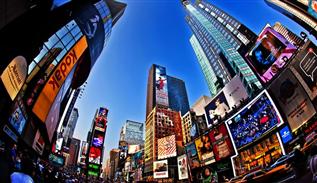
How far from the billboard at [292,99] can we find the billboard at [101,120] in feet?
148

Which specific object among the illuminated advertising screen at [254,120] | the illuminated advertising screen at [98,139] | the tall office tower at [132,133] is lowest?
the illuminated advertising screen at [254,120]

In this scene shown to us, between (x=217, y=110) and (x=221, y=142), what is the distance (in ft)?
26.0

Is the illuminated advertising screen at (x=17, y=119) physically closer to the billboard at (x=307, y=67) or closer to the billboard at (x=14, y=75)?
the billboard at (x=14, y=75)

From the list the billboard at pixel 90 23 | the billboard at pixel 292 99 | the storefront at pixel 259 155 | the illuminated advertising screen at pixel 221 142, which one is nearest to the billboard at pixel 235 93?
the illuminated advertising screen at pixel 221 142

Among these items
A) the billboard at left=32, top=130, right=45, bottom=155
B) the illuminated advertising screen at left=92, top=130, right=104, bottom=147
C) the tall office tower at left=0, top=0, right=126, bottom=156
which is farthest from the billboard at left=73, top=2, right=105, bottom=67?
the illuminated advertising screen at left=92, top=130, right=104, bottom=147

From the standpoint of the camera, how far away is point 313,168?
451 centimetres

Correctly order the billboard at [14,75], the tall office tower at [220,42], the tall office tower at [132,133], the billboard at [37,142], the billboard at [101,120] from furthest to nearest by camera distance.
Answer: the tall office tower at [132,133]
the tall office tower at [220,42]
the billboard at [101,120]
the billboard at [37,142]
the billboard at [14,75]

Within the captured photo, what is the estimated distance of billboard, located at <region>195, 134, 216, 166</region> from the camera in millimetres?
36650

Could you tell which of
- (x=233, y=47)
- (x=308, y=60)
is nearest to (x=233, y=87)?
(x=308, y=60)

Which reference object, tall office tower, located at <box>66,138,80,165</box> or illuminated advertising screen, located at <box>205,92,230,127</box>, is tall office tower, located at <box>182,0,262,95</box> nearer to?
illuminated advertising screen, located at <box>205,92,230,127</box>

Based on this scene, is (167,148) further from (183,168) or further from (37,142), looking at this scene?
(37,142)

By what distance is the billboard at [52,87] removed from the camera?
16.9 metres

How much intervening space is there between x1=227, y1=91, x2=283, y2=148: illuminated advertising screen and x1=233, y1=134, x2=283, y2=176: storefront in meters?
1.22

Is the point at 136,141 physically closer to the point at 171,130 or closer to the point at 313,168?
the point at 171,130
